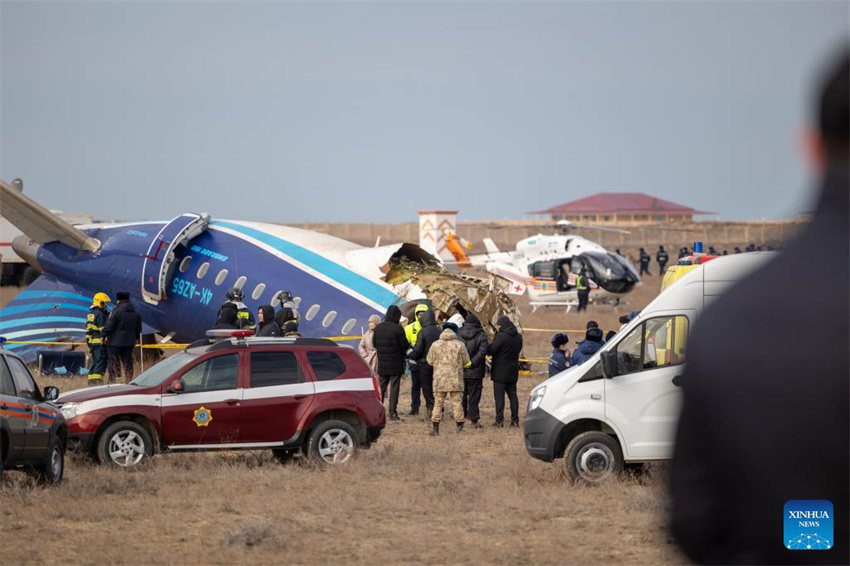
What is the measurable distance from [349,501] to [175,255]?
13.9 meters

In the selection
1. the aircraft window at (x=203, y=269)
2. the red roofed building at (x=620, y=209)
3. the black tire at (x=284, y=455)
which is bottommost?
the black tire at (x=284, y=455)

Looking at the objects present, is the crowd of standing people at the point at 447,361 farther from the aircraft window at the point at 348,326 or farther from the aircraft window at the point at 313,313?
the aircraft window at the point at 313,313

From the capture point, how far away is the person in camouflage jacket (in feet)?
57.4

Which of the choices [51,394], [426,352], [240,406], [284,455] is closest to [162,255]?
[426,352]

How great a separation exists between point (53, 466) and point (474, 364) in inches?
293

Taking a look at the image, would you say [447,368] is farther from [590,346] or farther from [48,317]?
[48,317]

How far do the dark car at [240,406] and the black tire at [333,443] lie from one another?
0.01m

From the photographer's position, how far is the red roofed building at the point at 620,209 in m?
170

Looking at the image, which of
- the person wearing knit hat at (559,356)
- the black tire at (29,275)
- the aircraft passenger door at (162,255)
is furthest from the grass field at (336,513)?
the black tire at (29,275)

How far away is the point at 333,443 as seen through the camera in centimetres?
1452

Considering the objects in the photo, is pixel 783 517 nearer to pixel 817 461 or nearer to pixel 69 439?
pixel 817 461

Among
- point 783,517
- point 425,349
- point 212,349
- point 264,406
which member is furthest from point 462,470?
point 783,517

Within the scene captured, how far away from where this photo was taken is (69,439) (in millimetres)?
13914

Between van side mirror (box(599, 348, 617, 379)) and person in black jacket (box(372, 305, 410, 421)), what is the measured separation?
6811mm
